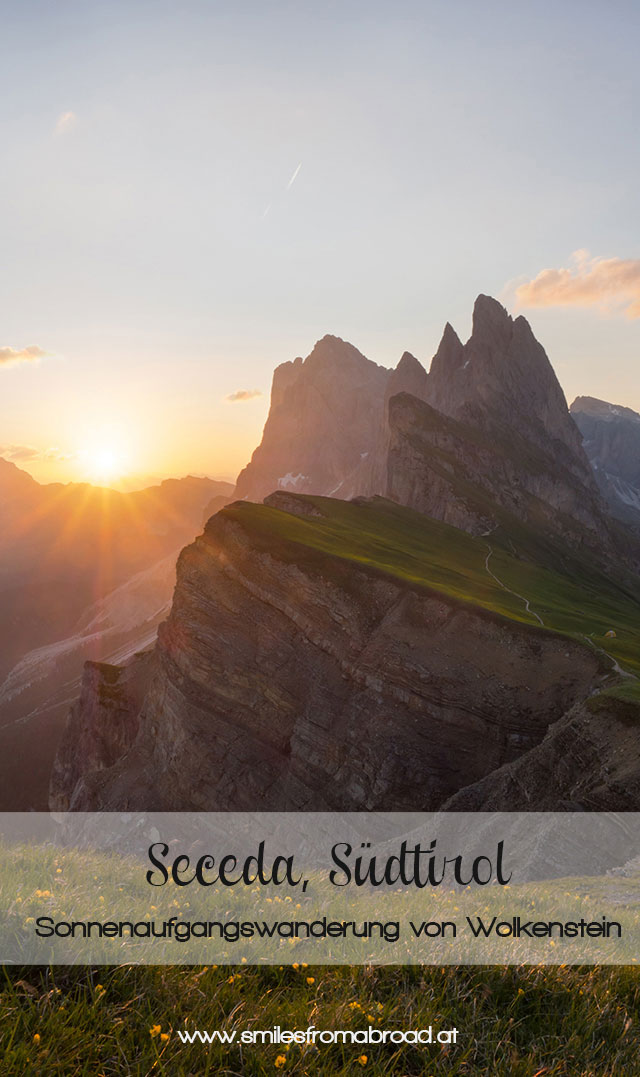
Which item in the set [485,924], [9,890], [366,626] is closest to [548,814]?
[485,924]

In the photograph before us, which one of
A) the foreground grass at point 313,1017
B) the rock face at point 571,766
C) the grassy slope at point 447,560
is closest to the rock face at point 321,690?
the grassy slope at point 447,560

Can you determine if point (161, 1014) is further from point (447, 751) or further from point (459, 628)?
point (459, 628)

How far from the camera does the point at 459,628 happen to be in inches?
2420

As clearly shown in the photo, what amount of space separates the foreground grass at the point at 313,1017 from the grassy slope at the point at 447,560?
42.8 metres

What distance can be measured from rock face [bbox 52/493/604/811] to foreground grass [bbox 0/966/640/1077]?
166ft

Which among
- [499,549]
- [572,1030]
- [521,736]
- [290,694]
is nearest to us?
[572,1030]

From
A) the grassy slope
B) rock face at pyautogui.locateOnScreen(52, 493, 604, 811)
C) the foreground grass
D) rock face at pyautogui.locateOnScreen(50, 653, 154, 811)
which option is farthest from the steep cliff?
the foreground grass

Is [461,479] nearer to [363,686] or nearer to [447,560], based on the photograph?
[447,560]

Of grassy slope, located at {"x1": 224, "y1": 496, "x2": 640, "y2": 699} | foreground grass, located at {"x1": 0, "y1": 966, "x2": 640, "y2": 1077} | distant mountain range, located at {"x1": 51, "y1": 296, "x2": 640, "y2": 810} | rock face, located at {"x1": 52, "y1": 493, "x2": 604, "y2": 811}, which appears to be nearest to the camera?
foreground grass, located at {"x1": 0, "y1": 966, "x2": 640, "y2": 1077}

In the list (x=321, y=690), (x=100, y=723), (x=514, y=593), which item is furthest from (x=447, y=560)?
(x=100, y=723)

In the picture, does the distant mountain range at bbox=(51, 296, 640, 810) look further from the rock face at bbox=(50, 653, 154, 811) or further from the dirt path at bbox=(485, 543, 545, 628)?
the rock face at bbox=(50, 653, 154, 811)

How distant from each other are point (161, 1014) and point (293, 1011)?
3.73 feet

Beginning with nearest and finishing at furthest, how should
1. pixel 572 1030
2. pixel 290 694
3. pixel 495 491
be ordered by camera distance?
pixel 572 1030 < pixel 290 694 < pixel 495 491

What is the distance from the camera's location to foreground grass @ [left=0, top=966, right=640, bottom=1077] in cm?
470
